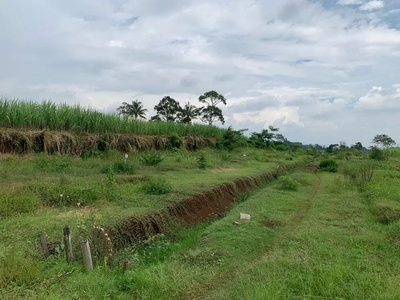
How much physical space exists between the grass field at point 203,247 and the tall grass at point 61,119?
234 cm

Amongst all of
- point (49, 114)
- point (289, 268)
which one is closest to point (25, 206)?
point (289, 268)

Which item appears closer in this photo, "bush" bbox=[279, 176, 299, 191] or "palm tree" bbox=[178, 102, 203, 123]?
"bush" bbox=[279, 176, 299, 191]

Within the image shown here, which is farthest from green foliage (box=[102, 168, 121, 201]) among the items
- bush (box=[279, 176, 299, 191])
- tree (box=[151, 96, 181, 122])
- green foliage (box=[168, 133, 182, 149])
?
tree (box=[151, 96, 181, 122])

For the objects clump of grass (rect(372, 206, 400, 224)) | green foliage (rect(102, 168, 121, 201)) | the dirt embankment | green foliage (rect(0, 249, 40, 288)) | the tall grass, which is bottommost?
green foliage (rect(0, 249, 40, 288))

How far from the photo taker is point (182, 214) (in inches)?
311

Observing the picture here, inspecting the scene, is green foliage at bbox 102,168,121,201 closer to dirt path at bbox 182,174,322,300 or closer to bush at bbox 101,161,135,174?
bush at bbox 101,161,135,174

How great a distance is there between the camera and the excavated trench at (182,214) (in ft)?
19.5

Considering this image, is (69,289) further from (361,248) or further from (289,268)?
(361,248)

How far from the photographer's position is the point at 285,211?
8.33m

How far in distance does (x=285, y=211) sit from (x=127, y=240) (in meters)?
4.41

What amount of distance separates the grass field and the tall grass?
2.34 meters

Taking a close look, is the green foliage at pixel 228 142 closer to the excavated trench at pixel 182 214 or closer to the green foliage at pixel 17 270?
the excavated trench at pixel 182 214

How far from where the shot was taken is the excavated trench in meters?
5.93

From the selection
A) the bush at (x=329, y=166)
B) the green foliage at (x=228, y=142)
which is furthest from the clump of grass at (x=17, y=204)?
the green foliage at (x=228, y=142)
